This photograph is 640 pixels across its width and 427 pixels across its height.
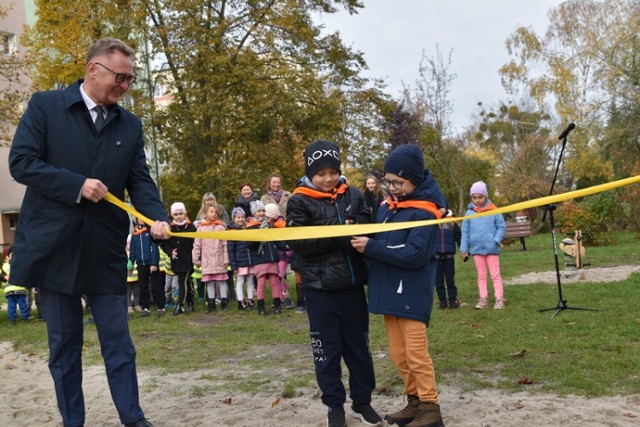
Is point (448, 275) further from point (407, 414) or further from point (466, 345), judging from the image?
point (407, 414)

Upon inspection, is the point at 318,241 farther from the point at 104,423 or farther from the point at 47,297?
the point at 104,423

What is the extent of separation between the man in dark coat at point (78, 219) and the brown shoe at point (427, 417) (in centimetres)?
177

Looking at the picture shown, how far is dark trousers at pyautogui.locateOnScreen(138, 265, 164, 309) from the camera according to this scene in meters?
12.5

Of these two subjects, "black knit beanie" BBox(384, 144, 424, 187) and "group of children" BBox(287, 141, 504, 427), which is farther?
"black knit beanie" BBox(384, 144, 424, 187)

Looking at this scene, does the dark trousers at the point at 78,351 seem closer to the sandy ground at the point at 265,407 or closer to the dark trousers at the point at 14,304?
the sandy ground at the point at 265,407

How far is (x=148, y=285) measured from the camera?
1273cm

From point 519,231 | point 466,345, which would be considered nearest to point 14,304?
point 466,345

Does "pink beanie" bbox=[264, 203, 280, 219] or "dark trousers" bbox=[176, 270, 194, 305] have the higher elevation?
"pink beanie" bbox=[264, 203, 280, 219]

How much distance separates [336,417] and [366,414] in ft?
0.76

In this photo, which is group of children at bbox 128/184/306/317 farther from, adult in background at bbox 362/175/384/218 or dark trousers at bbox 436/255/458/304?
dark trousers at bbox 436/255/458/304

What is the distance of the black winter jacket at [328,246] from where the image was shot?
15.1 ft

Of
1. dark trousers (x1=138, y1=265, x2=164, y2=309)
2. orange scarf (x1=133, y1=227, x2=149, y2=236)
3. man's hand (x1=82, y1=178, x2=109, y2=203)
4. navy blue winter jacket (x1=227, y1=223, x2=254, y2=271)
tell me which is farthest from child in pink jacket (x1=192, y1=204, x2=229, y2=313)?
man's hand (x1=82, y1=178, x2=109, y2=203)

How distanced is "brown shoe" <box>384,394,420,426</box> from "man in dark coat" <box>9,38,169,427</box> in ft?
5.36

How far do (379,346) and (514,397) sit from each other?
2574 millimetres
